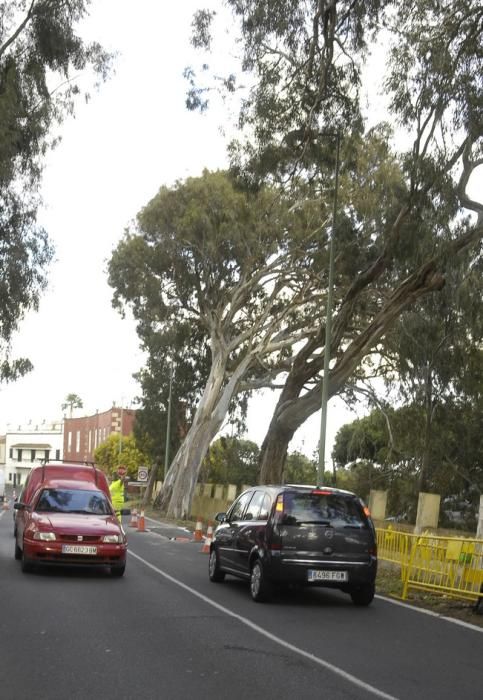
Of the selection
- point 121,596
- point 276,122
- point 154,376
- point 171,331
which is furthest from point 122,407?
point 121,596

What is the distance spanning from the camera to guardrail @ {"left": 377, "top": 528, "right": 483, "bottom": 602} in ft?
43.1

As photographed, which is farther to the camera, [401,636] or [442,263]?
[442,263]

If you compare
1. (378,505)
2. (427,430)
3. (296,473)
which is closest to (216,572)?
(378,505)

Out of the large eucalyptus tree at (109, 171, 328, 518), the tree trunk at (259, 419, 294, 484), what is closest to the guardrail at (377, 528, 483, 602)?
the tree trunk at (259, 419, 294, 484)

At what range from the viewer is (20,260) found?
26.8m

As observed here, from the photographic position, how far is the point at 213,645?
8.97 metres

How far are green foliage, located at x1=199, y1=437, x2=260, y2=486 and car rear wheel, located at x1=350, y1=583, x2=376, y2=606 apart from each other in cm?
4505

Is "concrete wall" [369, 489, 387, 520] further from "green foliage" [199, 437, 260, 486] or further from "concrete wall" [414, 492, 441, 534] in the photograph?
"green foliage" [199, 437, 260, 486]

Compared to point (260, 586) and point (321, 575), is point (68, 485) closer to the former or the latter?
point (260, 586)

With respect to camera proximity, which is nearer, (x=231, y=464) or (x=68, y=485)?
(x=68, y=485)

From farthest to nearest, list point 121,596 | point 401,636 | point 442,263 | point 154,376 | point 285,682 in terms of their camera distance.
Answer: point 154,376, point 442,263, point 121,596, point 401,636, point 285,682

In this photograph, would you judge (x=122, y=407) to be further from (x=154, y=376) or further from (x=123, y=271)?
(x=123, y=271)

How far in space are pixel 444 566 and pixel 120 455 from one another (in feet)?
223

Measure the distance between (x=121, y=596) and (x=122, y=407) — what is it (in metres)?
82.0
